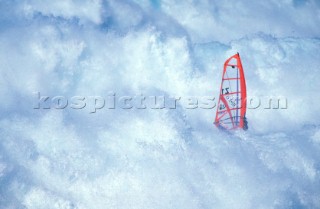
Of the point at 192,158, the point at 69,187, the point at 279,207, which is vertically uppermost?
the point at 192,158

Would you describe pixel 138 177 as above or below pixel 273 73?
below

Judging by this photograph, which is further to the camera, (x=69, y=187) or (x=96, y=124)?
(x=96, y=124)

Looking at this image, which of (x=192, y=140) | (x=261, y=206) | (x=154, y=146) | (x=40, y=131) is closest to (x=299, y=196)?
(x=261, y=206)

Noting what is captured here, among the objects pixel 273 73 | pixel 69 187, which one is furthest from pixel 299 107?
pixel 69 187

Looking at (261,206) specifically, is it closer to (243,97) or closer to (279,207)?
(279,207)

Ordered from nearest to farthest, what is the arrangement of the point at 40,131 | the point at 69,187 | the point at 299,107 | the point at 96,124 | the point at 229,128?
the point at 69,187, the point at 40,131, the point at 96,124, the point at 229,128, the point at 299,107

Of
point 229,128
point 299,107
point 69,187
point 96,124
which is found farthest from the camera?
point 299,107

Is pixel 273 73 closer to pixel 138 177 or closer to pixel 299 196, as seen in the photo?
pixel 299 196

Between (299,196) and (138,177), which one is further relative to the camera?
(299,196)

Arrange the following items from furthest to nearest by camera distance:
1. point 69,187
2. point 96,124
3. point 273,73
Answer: point 273,73 < point 96,124 < point 69,187
